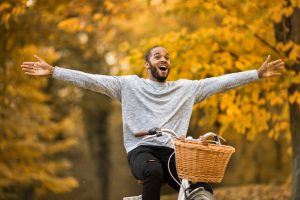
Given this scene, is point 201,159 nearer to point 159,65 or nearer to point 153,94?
point 153,94

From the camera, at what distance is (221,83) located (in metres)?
5.61

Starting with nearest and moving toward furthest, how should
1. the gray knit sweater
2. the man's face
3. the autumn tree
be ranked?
the gray knit sweater, the man's face, the autumn tree

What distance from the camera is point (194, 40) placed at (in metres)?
8.85

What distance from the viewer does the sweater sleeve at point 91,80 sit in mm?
5258

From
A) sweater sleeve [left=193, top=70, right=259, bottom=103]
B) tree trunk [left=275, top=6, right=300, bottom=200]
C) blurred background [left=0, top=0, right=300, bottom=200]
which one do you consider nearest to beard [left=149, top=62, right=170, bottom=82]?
sweater sleeve [left=193, top=70, right=259, bottom=103]

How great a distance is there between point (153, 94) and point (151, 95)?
0.02m

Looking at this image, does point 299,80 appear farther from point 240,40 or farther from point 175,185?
point 175,185

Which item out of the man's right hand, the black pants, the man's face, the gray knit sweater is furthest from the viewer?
the man's face

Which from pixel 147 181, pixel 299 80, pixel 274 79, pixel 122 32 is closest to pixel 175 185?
pixel 147 181

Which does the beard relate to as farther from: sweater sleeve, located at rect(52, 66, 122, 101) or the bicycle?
the bicycle

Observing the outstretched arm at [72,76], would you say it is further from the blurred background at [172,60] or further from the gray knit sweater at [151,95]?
the blurred background at [172,60]

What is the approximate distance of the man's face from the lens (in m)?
5.50

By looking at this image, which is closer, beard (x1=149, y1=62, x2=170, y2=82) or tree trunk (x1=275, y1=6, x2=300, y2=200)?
beard (x1=149, y1=62, x2=170, y2=82)

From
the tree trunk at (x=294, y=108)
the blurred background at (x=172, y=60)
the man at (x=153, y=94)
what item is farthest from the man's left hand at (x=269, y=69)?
the tree trunk at (x=294, y=108)
